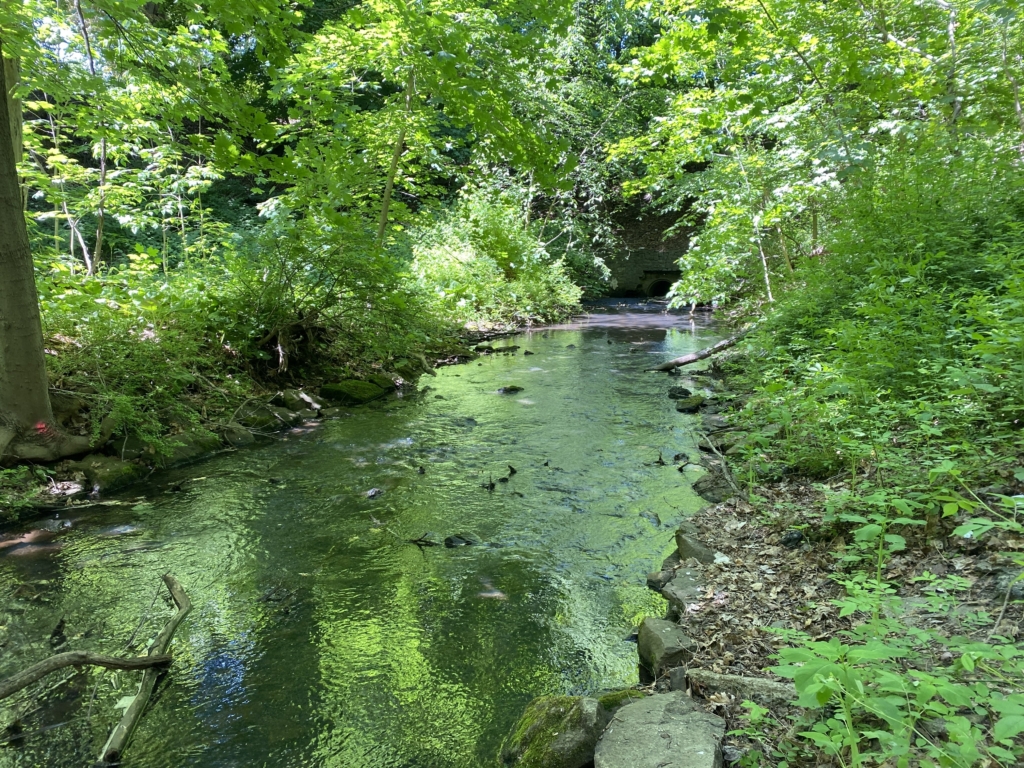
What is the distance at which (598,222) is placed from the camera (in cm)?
2372

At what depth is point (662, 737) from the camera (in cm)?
211

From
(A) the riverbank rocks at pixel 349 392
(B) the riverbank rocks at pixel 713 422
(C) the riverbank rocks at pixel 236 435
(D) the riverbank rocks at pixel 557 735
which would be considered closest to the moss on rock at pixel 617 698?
(D) the riverbank rocks at pixel 557 735

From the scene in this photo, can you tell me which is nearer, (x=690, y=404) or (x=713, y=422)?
(x=713, y=422)

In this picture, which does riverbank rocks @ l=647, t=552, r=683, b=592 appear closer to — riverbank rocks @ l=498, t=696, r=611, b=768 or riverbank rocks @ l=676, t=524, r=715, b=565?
riverbank rocks @ l=676, t=524, r=715, b=565

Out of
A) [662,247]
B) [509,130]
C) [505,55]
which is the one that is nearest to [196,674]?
[509,130]

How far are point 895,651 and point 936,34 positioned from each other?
29.2 feet

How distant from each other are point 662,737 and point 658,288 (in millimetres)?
26030

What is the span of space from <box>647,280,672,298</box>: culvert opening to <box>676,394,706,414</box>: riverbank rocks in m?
18.7

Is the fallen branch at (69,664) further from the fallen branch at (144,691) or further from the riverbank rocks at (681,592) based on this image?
the riverbank rocks at (681,592)

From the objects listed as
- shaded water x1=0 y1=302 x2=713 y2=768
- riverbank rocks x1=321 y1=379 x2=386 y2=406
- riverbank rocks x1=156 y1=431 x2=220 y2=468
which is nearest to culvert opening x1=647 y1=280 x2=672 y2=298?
riverbank rocks x1=321 y1=379 x2=386 y2=406

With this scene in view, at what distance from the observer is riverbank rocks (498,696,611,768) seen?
223 cm

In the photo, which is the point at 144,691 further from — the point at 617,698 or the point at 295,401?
the point at 295,401

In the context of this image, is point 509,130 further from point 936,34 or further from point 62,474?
point 936,34

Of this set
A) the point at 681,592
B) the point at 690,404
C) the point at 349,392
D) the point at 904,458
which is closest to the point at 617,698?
the point at 681,592
